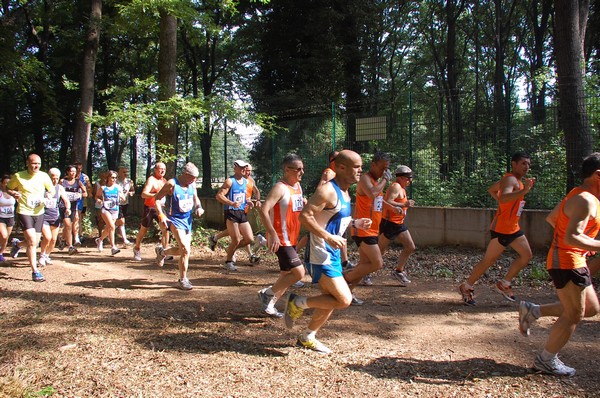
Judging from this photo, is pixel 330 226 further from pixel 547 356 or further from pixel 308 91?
pixel 308 91

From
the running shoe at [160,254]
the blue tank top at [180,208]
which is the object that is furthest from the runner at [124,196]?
the blue tank top at [180,208]

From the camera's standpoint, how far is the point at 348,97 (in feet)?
67.9

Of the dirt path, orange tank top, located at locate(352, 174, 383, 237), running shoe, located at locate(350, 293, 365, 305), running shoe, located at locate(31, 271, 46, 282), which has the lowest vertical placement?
the dirt path

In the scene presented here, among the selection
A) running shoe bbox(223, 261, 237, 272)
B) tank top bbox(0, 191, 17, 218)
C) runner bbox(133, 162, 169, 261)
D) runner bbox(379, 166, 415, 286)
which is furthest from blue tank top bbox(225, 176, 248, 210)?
tank top bbox(0, 191, 17, 218)

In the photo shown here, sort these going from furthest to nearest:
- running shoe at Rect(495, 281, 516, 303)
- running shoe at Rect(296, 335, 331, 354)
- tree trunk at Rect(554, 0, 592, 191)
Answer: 1. tree trunk at Rect(554, 0, 592, 191)
2. running shoe at Rect(495, 281, 516, 303)
3. running shoe at Rect(296, 335, 331, 354)

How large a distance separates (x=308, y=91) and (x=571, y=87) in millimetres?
11787

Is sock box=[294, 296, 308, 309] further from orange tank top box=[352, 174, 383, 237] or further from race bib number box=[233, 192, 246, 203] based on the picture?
race bib number box=[233, 192, 246, 203]

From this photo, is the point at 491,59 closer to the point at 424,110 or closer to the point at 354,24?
the point at 354,24

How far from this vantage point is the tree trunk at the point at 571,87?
9.34 metres

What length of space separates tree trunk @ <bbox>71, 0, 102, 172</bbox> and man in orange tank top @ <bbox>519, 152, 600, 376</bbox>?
13.8 m

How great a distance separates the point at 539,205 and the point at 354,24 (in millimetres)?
13271

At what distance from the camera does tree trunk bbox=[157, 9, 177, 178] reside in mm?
11977

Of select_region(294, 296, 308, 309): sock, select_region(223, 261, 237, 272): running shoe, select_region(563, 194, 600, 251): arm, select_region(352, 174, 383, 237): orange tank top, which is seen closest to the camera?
select_region(563, 194, 600, 251): arm

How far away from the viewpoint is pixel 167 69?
12258 mm
